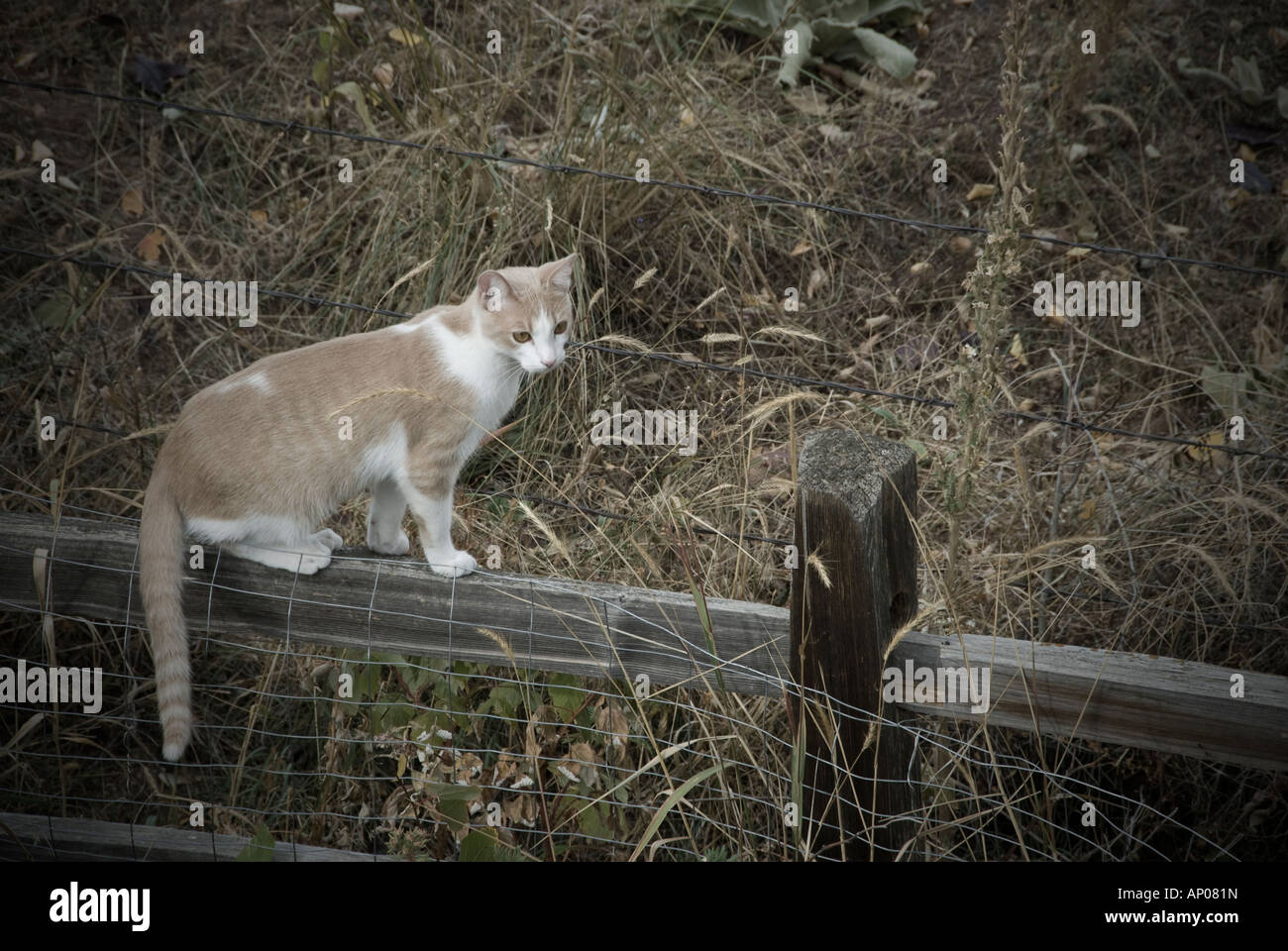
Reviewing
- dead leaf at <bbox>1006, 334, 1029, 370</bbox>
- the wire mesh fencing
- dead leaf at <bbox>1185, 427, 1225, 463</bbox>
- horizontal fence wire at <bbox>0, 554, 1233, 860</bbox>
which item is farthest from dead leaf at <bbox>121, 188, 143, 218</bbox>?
dead leaf at <bbox>1185, 427, 1225, 463</bbox>

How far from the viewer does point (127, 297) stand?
14.4 feet

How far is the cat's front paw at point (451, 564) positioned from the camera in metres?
2.25

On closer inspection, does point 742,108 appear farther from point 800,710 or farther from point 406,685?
point 800,710

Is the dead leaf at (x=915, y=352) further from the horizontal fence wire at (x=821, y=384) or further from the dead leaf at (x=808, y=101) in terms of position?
the dead leaf at (x=808, y=101)

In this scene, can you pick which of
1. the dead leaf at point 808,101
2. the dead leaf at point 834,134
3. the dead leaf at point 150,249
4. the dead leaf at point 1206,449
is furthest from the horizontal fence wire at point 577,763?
the dead leaf at point 808,101

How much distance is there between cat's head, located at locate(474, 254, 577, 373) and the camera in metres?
2.65

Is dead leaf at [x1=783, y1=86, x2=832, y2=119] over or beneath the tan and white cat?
over

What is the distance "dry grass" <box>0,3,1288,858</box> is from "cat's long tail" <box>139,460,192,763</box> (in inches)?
11.7

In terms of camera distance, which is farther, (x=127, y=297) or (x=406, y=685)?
(x=127, y=297)

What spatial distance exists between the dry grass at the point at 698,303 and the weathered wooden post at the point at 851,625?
26cm

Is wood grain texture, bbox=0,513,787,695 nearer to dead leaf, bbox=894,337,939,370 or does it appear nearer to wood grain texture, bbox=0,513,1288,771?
wood grain texture, bbox=0,513,1288,771

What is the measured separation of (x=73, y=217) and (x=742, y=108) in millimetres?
3015

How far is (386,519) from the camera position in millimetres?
2820
